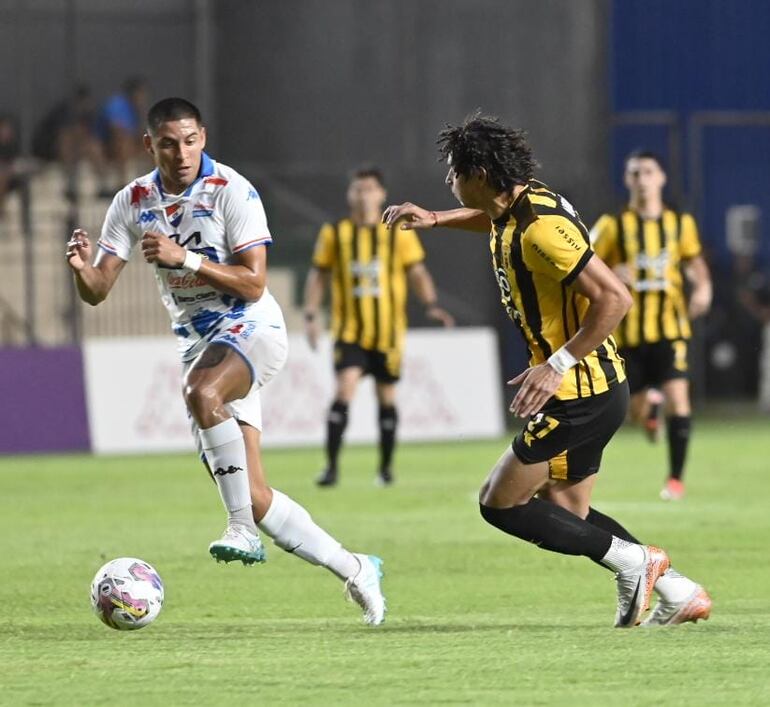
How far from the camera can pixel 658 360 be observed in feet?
42.4

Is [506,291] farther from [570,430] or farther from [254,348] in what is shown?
[254,348]

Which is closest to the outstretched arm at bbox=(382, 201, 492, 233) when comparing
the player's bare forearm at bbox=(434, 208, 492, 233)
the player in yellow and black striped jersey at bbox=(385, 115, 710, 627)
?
the player's bare forearm at bbox=(434, 208, 492, 233)

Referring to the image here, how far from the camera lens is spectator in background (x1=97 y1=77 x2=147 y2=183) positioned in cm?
2391

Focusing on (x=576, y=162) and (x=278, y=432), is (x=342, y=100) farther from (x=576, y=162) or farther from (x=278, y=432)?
(x=278, y=432)

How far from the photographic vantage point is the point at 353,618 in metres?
7.57

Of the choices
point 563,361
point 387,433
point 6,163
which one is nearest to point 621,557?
point 563,361

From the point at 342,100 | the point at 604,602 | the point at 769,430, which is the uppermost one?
the point at 342,100

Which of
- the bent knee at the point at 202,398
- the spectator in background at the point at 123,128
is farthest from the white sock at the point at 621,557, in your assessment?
the spectator in background at the point at 123,128

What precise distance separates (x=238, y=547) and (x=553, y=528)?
1117 mm

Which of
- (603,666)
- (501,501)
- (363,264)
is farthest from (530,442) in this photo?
(363,264)

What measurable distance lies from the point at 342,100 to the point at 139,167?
106 inches

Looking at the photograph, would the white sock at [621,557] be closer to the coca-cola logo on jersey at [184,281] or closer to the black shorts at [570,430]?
the black shorts at [570,430]

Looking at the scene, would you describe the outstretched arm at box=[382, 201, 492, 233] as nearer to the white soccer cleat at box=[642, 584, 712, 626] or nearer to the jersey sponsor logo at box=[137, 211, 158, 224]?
the jersey sponsor logo at box=[137, 211, 158, 224]

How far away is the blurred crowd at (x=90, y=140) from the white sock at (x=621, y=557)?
16709 mm
